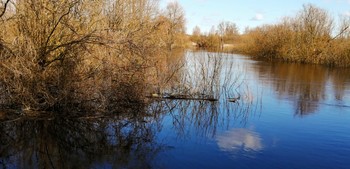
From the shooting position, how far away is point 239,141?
7.44 metres

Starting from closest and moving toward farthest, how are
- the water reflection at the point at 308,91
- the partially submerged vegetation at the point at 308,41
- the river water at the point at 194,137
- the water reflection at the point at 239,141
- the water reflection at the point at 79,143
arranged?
the water reflection at the point at 79,143, the river water at the point at 194,137, the water reflection at the point at 239,141, the water reflection at the point at 308,91, the partially submerged vegetation at the point at 308,41

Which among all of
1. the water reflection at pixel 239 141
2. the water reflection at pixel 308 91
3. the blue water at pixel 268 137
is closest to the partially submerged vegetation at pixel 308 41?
the water reflection at pixel 308 91

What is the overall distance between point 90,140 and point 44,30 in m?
3.34

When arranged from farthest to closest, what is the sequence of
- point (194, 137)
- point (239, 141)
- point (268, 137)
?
point (268, 137)
point (194, 137)
point (239, 141)

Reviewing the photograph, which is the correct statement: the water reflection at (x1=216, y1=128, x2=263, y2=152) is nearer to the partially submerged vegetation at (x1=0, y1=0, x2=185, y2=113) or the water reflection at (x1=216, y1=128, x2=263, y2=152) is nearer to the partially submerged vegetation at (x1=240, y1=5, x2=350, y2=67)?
the partially submerged vegetation at (x1=0, y1=0, x2=185, y2=113)

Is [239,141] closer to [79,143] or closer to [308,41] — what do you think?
[79,143]

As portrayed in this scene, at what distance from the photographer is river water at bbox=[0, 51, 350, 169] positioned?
6094 millimetres

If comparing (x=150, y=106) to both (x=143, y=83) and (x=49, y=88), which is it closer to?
(x=143, y=83)

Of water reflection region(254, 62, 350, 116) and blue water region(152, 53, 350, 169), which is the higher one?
water reflection region(254, 62, 350, 116)

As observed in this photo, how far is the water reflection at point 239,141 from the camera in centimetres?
695

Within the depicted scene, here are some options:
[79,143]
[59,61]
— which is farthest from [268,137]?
[59,61]

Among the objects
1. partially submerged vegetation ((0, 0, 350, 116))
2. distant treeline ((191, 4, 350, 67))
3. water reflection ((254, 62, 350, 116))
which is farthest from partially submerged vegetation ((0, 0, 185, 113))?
distant treeline ((191, 4, 350, 67))

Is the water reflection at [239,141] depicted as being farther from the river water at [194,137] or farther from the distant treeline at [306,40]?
the distant treeline at [306,40]

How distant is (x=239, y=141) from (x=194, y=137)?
101 cm
